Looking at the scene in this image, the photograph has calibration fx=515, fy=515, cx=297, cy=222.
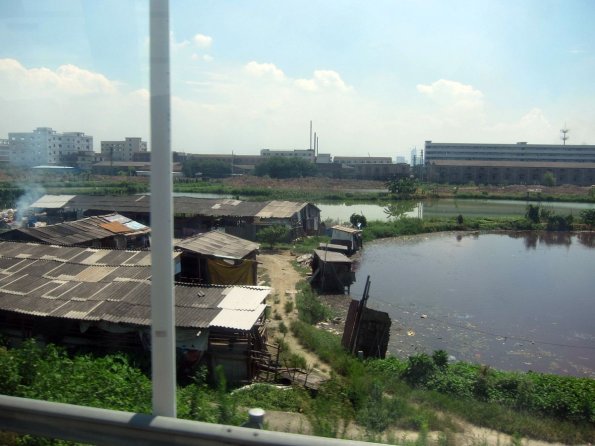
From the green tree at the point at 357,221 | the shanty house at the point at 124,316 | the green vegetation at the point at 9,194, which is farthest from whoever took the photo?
the green tree at the point at 357,221

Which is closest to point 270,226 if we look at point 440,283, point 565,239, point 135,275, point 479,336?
point 440,283

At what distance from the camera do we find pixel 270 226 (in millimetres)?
20938

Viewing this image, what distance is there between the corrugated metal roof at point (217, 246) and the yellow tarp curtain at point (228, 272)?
20 centimetres

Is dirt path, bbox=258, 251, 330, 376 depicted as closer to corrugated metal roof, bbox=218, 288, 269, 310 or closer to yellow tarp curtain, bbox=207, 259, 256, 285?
yellow tarp curtain, bbox=207, 259, 256, 285

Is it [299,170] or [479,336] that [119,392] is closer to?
[479,336]

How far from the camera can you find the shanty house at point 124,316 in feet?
22.3

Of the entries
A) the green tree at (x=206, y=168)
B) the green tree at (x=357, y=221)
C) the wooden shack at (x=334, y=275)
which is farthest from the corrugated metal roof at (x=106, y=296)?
the green tree at (x=206, y=168)

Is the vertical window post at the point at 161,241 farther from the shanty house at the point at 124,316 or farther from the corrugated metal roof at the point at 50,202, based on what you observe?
the corrugated metal roof at the point at 50,202

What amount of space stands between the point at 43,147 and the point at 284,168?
35.2 meters

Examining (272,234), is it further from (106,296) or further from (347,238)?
(106,296)

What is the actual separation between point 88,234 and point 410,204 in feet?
97.2

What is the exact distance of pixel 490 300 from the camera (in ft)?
47.0

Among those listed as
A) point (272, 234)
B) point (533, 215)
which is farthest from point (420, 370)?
point (533, 215)

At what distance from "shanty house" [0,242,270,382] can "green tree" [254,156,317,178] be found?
157 feet
